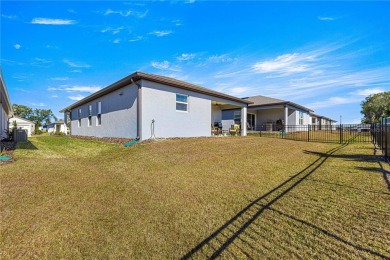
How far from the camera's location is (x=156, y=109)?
10.8 meters

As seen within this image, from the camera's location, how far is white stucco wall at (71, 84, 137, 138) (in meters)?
10.9

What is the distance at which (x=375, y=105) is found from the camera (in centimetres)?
4884

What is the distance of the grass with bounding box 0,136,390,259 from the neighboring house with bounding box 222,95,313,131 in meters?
15.4

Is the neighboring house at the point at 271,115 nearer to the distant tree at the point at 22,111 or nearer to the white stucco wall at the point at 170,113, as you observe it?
the white stucco wall at the point at 170,113

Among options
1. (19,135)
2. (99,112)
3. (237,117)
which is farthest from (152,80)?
(19,135)

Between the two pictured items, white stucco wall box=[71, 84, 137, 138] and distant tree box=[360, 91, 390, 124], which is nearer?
white stucco wall box=[71, 84, 137, 138]

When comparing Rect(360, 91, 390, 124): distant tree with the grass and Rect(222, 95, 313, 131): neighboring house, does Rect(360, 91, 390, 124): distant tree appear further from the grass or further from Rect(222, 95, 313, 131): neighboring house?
the grass

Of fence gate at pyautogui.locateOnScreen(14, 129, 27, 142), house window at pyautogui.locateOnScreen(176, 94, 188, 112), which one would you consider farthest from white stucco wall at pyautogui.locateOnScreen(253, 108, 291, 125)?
fence gate at pyautogui.locateOnScreen(14, 129, 27, 142)

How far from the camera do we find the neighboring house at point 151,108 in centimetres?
1031

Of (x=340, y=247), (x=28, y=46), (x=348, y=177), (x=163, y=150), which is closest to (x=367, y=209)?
(x=340, y=247)

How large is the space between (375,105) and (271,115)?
150 feet

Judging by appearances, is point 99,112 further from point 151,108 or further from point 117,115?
point 151,108

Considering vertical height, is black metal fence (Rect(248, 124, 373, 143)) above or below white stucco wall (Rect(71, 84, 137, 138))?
below

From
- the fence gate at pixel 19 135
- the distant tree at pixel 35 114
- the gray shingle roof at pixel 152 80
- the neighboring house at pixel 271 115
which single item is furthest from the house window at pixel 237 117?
the distant tree at pixel 35 114
